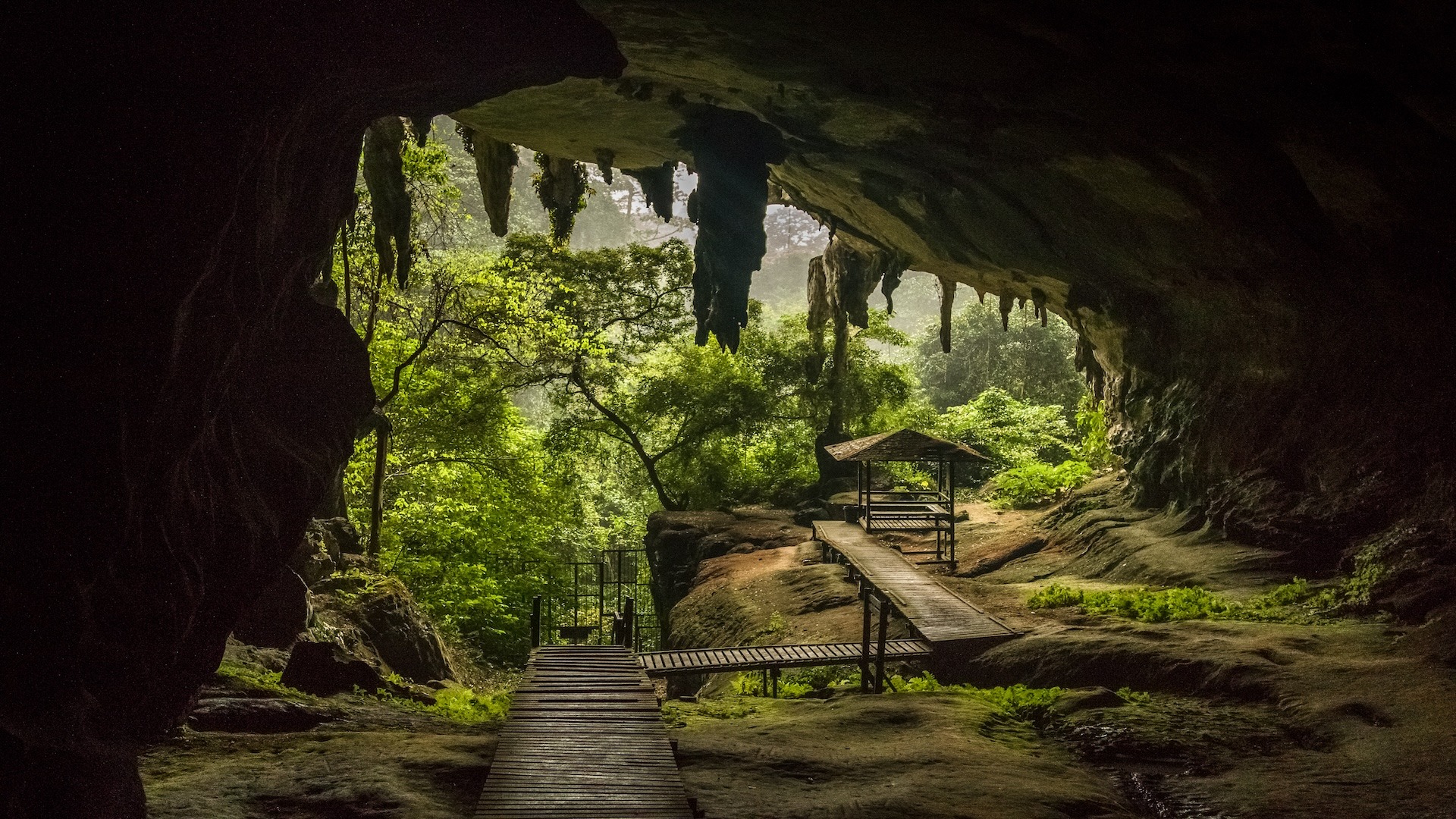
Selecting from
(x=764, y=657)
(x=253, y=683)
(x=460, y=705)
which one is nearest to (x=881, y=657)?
(x=764, y=657)

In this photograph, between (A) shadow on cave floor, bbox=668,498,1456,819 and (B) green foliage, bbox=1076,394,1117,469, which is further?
(B) green foliage, bbox=1076,394,1117,469

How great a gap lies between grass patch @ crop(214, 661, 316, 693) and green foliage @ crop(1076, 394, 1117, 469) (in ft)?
59.4

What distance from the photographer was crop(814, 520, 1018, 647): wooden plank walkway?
1280 centimetres

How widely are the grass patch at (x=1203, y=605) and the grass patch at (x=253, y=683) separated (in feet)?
35.7

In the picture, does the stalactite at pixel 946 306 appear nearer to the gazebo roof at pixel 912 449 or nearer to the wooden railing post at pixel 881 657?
the gazebo roof at pixel 912 449

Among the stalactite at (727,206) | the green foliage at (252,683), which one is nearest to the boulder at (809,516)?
the stalactite at (727,206)

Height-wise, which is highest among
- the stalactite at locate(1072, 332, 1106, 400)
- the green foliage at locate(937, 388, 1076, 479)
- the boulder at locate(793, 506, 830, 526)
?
the stalactite at locate(1072, 332, 1106, 400)

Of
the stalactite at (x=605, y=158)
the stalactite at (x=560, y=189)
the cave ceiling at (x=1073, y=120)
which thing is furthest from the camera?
the stalactite at (x=560, y=189)

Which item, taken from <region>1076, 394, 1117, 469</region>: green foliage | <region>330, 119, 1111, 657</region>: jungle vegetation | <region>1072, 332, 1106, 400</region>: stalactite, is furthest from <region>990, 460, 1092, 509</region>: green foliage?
<region>1072, 332, 1106, 400</region>: stalactite

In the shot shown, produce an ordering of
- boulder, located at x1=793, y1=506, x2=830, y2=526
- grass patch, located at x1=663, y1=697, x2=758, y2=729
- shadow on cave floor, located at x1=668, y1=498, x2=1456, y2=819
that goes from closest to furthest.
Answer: shadow on cave floor, located at x1=668, y1=498, x2=1456, y2=819
grass patch, located at x1=663, y1=697, x2=758, y2=729
boulder, located at x1=793, y1=506, x2=830, y2=526

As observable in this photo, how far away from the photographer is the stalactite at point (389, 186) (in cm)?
1418

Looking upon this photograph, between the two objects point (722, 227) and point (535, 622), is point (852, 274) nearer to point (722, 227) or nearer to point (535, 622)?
point (722, 227)

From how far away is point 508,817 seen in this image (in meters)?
6.01

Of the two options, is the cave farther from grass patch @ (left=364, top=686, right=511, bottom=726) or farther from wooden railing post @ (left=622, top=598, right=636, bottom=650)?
wooden railing post @ (left=622, top=598, right=636, bottom=650)
